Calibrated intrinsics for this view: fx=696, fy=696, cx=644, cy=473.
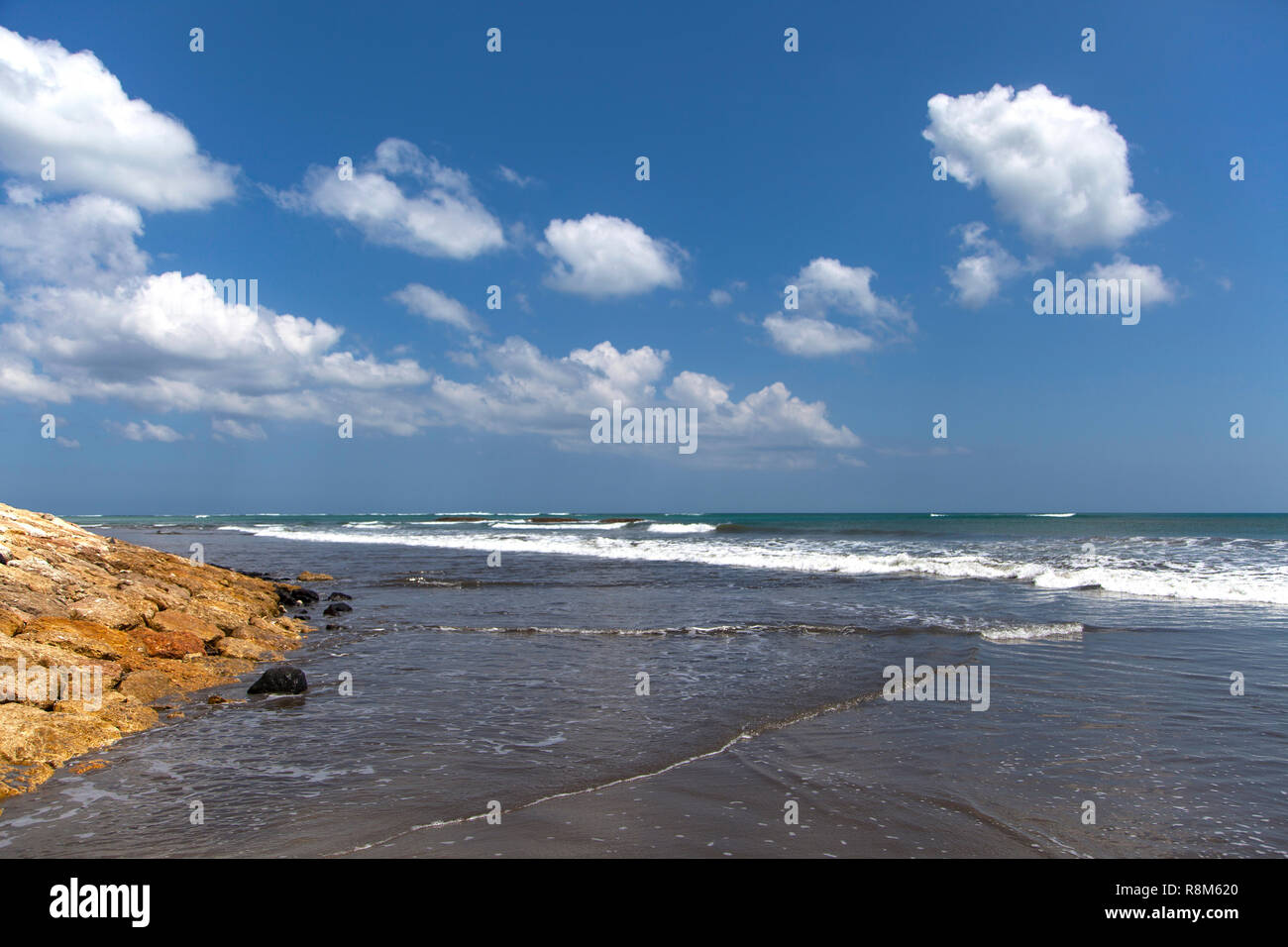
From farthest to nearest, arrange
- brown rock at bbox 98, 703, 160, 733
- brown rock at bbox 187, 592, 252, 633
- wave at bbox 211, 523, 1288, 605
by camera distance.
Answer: wave at bbox 211, 523, 1288, 605 → brown rock at bbox 187, 592, 252, 633 → brown rock at bbox 98, 703, 160, 733

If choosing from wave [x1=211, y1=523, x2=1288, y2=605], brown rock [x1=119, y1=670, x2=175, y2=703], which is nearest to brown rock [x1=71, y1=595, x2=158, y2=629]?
brown rock [x1=119, y1=670, x2=175, y2=703]

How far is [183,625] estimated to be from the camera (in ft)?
33.6

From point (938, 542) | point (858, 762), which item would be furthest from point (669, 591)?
point (938, 542)

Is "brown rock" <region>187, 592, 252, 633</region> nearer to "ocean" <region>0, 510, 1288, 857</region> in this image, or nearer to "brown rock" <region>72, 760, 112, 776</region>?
"ocean" <region>0, 510, 1288, 857</region>

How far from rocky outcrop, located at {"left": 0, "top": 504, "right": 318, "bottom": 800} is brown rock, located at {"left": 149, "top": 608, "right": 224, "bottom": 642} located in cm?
2

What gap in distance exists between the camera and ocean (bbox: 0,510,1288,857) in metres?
4.53

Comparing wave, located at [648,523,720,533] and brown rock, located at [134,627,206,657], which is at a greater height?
brown rock, located at [134,627,206,657]

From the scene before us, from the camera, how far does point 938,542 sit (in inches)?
1426

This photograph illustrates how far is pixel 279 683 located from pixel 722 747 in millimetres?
5419

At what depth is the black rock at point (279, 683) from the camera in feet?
27.2
